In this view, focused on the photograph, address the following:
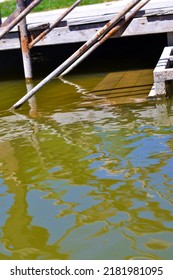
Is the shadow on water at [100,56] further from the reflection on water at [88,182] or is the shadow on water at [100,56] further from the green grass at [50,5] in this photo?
the green grass at [50,5]

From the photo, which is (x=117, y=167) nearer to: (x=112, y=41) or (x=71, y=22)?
(x=71, y=22)

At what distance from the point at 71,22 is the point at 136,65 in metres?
2.31

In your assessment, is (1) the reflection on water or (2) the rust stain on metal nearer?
(1) the reflection on water

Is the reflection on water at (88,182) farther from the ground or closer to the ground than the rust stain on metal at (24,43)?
closer to the ground

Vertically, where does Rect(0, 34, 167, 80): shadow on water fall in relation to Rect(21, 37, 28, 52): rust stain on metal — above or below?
below

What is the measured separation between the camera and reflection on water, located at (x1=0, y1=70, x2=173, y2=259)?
14.5 ft

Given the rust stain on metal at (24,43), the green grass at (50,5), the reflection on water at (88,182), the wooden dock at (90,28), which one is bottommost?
the reflection on water at (88,182)

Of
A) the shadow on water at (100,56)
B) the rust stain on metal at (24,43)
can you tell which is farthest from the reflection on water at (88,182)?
the shadow on water at (100,56)

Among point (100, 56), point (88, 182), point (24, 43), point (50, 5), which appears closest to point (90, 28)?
point (24, 43)

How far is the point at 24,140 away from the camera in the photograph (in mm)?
7664

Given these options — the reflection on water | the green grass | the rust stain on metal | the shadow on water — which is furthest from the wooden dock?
the green grass

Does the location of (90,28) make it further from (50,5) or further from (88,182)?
(50,5)

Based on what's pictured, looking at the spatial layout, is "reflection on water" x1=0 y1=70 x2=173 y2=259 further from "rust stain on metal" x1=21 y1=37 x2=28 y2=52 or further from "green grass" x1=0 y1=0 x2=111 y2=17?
"green grass" x1=0 y1=0 x2=111 y2=17

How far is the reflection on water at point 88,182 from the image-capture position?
173 inches
